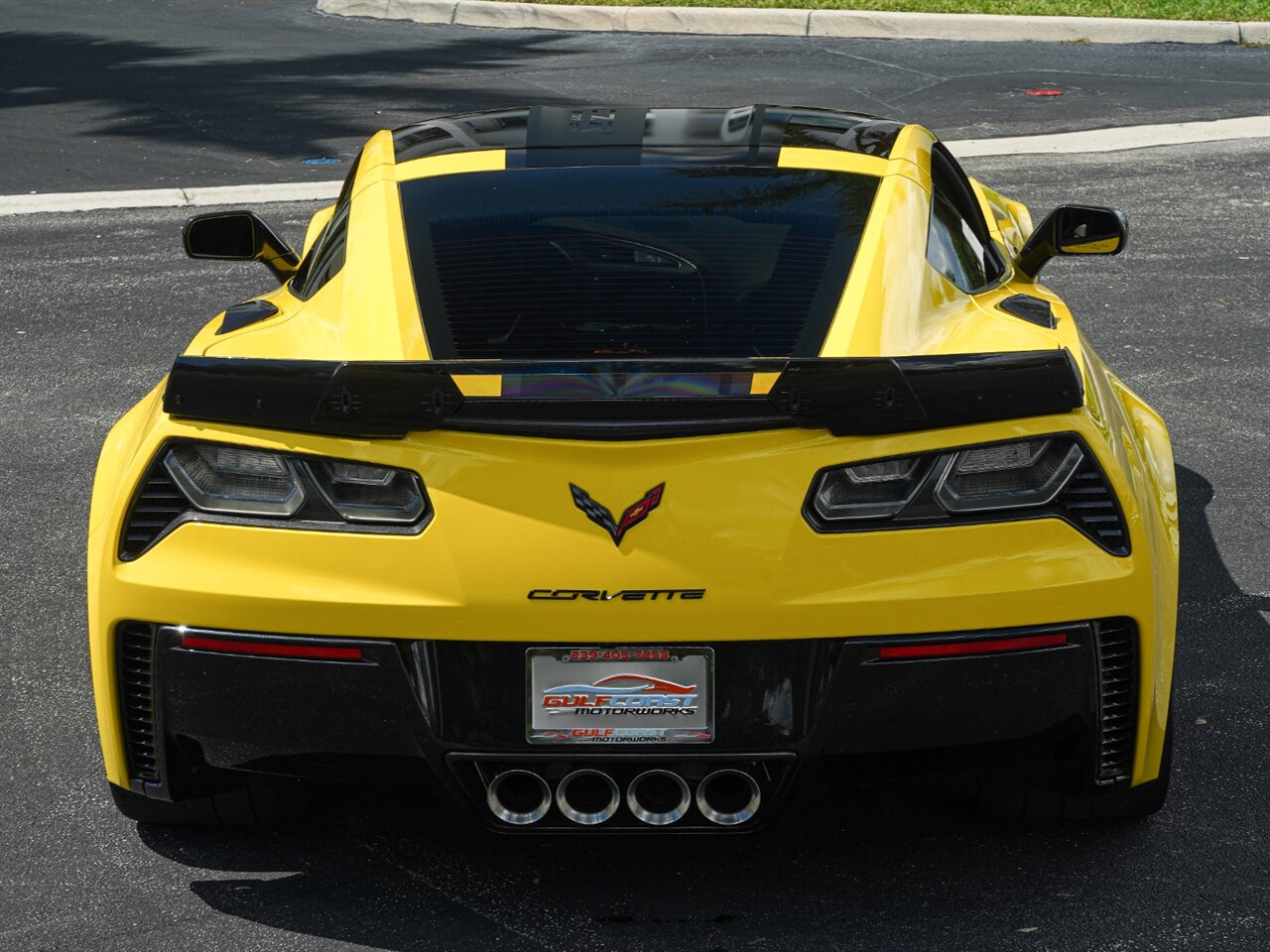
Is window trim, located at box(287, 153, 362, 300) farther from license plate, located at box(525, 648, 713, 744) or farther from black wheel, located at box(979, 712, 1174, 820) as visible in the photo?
black wheel, located at box(979, 712, 1174, 820)

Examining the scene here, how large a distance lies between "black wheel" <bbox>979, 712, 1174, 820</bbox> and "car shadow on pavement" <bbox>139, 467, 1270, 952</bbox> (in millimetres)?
51

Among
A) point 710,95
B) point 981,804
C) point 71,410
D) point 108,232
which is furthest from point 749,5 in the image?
point 981,804

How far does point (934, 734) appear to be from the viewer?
3357 mm

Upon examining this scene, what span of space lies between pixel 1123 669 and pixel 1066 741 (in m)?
0.17

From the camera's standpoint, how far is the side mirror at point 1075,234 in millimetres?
4652

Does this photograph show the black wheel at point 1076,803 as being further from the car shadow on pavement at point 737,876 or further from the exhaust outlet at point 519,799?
the exhaust outlet at point 519,799

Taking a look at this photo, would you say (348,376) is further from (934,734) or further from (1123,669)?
(1123,669)

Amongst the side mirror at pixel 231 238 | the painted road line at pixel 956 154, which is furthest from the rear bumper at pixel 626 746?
the painted road line at pixel 956 154

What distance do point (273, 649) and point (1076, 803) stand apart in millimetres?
1689

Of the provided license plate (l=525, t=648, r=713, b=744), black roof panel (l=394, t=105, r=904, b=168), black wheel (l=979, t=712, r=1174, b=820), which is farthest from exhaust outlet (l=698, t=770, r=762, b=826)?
black roof panel (l=394, t=105, r=904, b=168)

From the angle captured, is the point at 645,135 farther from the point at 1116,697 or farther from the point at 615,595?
the point at 1116,697

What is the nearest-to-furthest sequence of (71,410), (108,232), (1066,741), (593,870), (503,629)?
(503,629), (1066,741), (593,870), (71,410), (108,232)

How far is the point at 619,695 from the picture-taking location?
3279mm

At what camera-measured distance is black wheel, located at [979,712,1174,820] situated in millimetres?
3715
